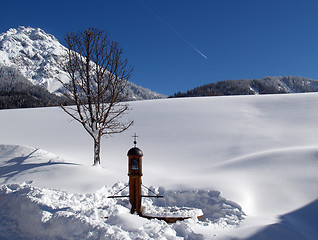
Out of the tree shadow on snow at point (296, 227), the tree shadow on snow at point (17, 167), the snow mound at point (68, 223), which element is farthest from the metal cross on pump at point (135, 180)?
the tree shadow on snow at point (17, 167)

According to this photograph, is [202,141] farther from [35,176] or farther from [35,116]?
[35,116]

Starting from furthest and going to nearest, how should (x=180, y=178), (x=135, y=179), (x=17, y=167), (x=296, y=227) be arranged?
1. (x=17, y=167)
2. (x=180, y=178)
3. (x=135, y=179)
4. (x=296, y=227)

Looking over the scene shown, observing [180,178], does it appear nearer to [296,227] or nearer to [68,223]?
[296,227]

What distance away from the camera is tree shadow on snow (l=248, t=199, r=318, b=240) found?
4.63 m

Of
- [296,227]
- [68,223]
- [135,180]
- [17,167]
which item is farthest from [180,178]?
[17,167]

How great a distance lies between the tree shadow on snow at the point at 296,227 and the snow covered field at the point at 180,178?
0.02 metres

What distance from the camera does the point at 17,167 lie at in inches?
340

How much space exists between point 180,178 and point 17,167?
5321 millimetres

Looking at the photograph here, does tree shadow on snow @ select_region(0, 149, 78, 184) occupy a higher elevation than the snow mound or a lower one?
higher

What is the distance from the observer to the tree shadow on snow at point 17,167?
26.6ft

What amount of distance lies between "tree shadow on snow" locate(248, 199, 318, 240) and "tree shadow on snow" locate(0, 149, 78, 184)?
6608 millimetres

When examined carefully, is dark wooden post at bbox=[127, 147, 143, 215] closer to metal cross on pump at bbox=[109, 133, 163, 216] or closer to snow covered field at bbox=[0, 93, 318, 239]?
metal cross on pump at bbox=[109, 133, 163, 216]

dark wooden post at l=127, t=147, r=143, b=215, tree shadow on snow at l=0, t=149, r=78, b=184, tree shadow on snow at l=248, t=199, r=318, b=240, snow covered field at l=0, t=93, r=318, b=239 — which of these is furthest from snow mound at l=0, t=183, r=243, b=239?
tree shadow on snow at l=0, t=149, r=78, b=184

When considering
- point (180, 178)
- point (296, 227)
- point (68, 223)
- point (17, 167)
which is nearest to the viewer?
point (68, 223)
